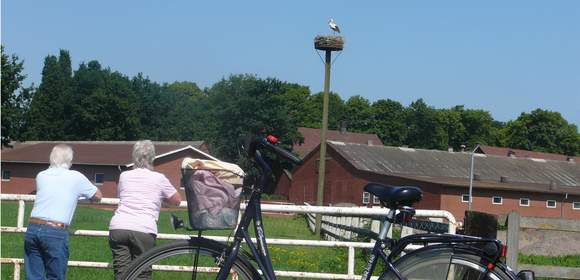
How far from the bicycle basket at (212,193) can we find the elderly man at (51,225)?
2033 mm

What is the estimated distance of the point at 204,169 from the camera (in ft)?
16.5

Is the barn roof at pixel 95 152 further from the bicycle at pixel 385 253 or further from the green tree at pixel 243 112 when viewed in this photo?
the bicycle at pixel 385 253

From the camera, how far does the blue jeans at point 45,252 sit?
669 centimetres

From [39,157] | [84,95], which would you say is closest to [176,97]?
[84,95]

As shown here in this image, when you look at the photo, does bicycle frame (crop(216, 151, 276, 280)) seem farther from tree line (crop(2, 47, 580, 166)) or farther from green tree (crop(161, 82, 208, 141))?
green tree (crop(161, 82, 208, 141))

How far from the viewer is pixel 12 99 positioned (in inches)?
2462

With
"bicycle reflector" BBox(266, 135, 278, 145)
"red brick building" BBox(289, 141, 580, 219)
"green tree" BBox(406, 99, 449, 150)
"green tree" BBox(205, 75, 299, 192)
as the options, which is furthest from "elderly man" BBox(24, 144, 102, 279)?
"green tree" BBox(406, 99, 449, 150)

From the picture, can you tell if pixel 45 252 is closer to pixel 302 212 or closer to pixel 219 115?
pixel 302 212

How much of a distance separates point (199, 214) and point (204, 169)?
0.30 meters

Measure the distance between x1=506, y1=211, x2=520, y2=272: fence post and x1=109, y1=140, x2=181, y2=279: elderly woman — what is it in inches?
129

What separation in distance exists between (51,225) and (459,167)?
71340 millimetres

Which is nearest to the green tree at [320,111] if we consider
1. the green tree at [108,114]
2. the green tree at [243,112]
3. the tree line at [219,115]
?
the tree line at [219,115]

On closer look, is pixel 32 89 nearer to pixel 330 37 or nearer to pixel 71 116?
pixel 330 37

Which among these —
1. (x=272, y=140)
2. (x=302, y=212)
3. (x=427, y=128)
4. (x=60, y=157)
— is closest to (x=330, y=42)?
(x=302, y=212)
